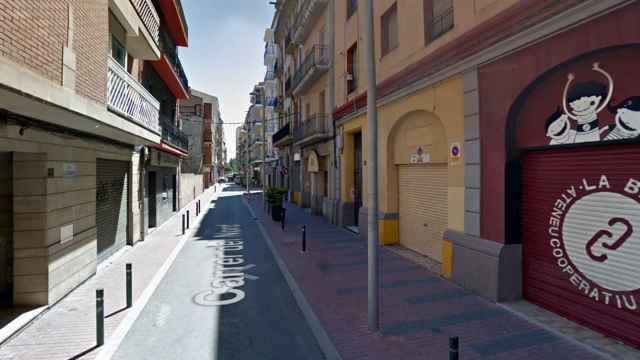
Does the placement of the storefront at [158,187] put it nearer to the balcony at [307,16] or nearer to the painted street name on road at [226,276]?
the painted street name on road at [226,276]

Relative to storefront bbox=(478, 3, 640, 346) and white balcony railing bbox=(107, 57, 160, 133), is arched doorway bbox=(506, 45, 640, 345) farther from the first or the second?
white balcony railing bbox=(107, 57, 160, 133)

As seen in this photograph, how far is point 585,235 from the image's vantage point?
5586 mm

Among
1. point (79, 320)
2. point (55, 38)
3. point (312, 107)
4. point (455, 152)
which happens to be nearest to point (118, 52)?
point (55, 38)

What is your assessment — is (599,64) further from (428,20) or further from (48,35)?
(48,35)

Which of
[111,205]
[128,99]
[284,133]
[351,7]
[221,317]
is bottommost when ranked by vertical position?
[221,317]

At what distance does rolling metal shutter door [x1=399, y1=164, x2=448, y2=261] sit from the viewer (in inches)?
376

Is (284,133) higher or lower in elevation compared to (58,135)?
higher

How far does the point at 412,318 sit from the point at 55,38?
7.42 metres

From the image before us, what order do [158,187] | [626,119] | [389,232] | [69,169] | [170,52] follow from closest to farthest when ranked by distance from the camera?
[626,119] < [69,169] < [389,232] < [158,187] < [170,52]

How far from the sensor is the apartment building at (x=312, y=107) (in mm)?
18656

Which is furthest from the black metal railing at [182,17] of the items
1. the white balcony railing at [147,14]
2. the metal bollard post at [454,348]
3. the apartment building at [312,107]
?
the metal bollard post at [454,348]

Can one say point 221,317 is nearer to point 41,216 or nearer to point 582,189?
point 41,216

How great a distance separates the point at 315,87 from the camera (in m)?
21.8

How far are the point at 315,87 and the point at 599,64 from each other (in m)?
17.7
